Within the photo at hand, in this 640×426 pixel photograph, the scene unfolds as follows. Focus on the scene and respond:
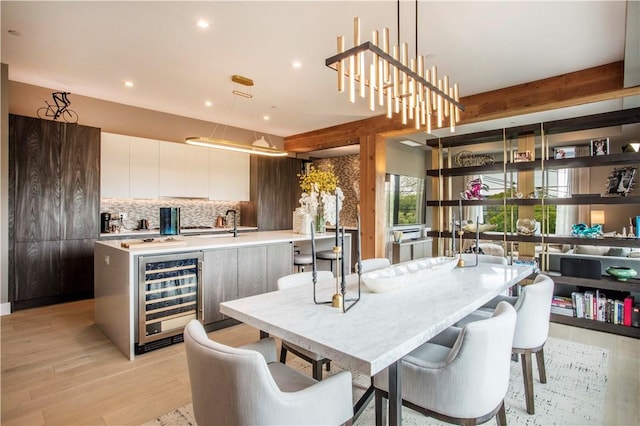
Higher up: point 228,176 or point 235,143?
point 235,143

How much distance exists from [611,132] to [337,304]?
6598 millimetres

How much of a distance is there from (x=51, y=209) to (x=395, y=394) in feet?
15.4

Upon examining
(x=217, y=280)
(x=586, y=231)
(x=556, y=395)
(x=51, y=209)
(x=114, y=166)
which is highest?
(x=114, y=166)

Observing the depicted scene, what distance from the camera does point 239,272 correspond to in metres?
3.44

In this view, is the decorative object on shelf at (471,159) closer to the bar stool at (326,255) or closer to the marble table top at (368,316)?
the bar stool at (326,255)

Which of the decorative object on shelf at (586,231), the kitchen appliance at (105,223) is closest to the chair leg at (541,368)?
the decorative object on shelf at (586,231)

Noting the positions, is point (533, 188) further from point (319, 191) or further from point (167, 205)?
point (167, 205)

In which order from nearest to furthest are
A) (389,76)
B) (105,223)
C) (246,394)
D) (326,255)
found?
(246,394)
(389,76)
(326,255)
(105,223)

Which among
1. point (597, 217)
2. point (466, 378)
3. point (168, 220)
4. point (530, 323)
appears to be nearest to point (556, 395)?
point (530, 323)

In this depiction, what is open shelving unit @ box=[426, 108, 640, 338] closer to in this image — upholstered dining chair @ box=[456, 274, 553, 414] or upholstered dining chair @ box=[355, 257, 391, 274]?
upholstered dining chair @ box=[355, 257, 391, 274]

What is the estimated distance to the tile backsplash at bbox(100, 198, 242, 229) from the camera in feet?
16.5

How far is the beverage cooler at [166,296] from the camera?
278 cm

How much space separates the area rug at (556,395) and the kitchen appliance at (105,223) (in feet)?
11.7

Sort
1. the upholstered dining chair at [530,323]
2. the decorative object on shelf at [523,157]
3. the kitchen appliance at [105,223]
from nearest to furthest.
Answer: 1. the upholstered dining chair at [530,323]
2. the decorative object on shelf at [523,157]
3. the kitchen appliance at [105,223]
